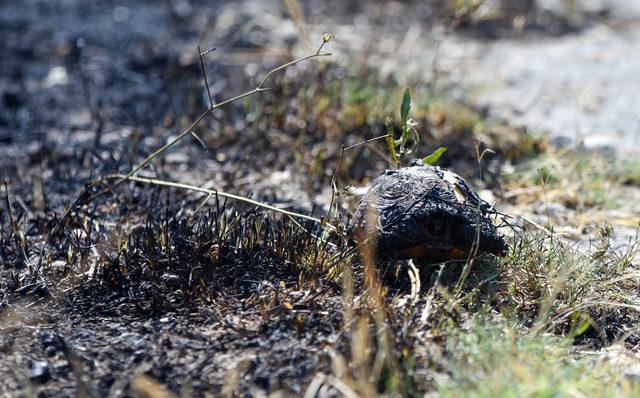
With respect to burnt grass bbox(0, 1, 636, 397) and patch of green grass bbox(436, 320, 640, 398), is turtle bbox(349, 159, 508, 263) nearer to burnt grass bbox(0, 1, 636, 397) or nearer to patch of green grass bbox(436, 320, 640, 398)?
burnt grass bbox(0, 1, 636, 397)

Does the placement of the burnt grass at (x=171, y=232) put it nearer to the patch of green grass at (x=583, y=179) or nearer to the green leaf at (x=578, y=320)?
the patch of green grass at (x=583, y=179)

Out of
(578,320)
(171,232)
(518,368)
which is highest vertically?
(171,232)

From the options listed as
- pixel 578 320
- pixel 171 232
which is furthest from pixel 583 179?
pixel 171 232

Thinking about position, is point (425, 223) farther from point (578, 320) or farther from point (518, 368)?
point (518, 368)

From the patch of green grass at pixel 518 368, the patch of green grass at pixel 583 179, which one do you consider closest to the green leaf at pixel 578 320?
the patch of green grass at pixel 518 368

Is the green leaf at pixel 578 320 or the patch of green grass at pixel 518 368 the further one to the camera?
the green leaf at pixel 578 320
